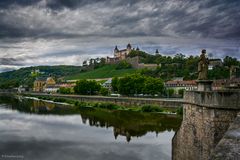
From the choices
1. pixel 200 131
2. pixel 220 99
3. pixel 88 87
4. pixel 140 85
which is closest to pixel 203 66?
pixel 220 99

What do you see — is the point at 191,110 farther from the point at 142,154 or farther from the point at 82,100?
the point at 82,100

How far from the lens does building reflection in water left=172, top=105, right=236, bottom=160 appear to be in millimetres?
9148

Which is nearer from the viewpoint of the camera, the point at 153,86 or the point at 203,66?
the point at 203,66

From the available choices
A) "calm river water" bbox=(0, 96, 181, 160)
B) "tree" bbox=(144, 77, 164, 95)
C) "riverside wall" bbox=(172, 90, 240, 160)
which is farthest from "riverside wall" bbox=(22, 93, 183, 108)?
"riverside wall" bbox=(172, 90, 240, 160)

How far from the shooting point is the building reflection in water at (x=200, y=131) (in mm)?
9148

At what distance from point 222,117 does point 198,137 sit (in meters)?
1.39

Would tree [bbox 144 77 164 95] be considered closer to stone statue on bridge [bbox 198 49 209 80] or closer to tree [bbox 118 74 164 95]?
Result: tree [bbox 118 74 164 95]

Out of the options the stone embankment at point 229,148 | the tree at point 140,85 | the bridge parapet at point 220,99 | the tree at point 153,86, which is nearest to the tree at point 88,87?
the tree at point 140,85

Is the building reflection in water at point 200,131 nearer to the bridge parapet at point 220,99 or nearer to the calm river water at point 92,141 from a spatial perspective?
the bridge parapet at point 220,99

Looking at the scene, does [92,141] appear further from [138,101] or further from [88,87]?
[88,87]

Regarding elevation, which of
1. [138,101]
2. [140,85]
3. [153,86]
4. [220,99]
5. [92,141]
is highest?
[220,99]

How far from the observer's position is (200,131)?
10047 millimetres

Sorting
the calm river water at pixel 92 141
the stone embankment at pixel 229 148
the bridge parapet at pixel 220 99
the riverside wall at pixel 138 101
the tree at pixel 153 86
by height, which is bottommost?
the calm river water at pixel 92 141

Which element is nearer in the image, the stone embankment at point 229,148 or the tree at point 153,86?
the stone embankment at point 229,148
